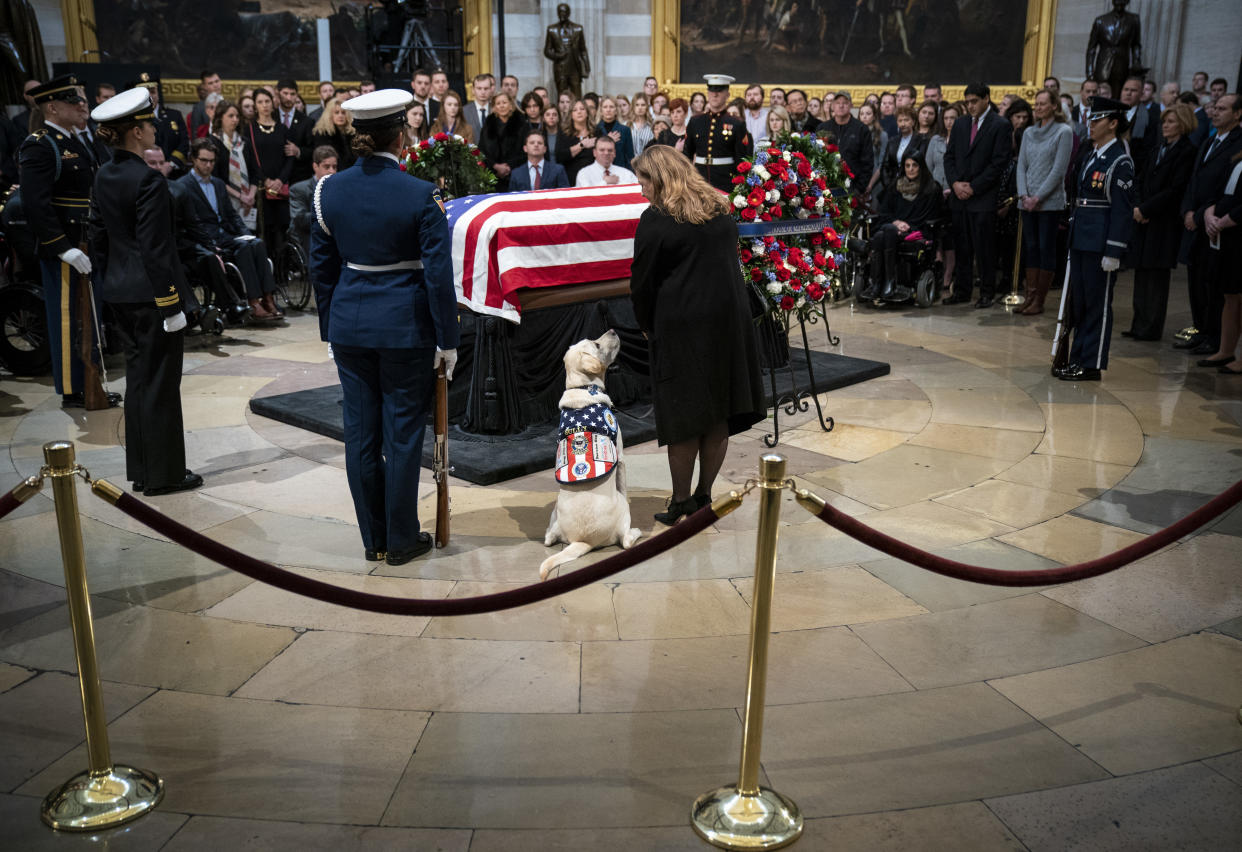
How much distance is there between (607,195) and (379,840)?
493 centimetres

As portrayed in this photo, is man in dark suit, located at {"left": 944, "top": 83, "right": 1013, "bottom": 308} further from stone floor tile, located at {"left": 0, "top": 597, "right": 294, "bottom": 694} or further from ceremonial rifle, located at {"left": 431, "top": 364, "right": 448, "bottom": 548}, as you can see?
stone floor tile, located at {"left": 0, "top": 597, "right": 294, "bottom": 694}

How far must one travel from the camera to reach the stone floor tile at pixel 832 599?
4.06 meters

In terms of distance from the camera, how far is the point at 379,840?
2.78 meters

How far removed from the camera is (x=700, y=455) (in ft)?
16.2

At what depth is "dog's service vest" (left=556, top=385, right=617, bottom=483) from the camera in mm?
4480

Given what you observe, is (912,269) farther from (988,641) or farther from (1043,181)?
(988,641)

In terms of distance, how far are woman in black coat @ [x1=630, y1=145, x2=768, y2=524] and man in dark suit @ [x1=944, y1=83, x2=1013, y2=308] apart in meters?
6.52

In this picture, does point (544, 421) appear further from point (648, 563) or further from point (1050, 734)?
point (1050, 734)

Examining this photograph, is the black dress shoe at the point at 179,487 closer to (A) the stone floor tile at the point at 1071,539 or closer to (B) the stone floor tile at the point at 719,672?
(B) the stone floor tile at the point at 719,672

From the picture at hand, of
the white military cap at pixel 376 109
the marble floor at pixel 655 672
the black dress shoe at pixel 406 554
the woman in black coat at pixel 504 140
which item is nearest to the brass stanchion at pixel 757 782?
the marble floor at pixel 655 672

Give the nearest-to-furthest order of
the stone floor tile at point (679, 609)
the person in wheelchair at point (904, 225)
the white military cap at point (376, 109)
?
the stone floor tile at point (679, 609), the white military cap at point (376, 109), the person in wheelchair at point (904, 225)

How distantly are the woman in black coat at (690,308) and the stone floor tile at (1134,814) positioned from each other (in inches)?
Answer: 87.7

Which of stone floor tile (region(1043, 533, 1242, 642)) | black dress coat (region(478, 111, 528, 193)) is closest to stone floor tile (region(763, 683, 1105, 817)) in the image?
stone floor tile (region(1043, 533, 1242, 642))

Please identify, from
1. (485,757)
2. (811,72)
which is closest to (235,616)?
(485,757)
